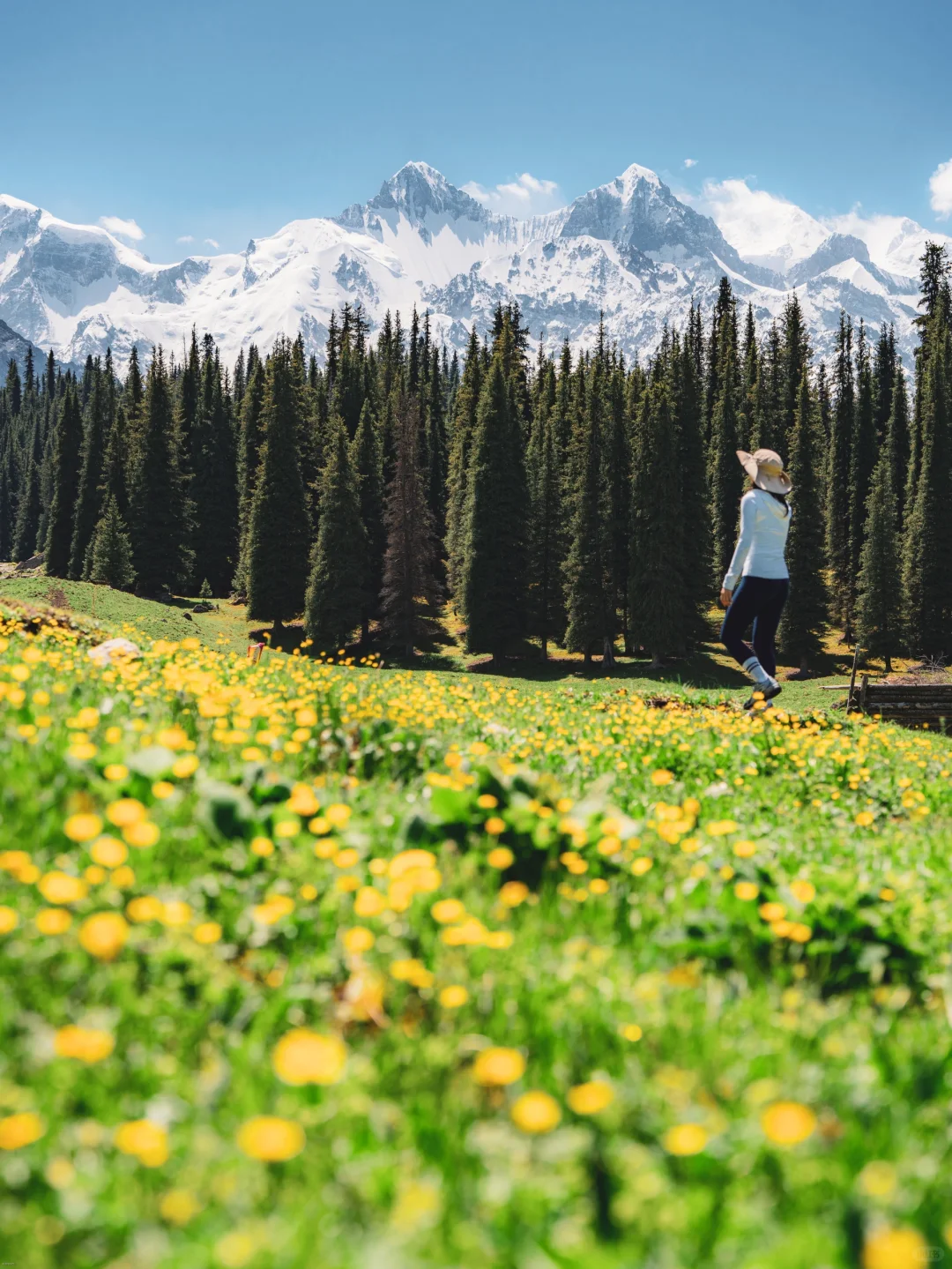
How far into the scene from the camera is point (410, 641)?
174 feet

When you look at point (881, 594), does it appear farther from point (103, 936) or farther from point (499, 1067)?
point (103, 936)

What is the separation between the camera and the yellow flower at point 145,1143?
5.83 ft

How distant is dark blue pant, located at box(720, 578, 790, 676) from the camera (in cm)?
1134

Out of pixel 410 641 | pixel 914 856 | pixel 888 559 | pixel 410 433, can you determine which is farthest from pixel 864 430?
pixel 914 856

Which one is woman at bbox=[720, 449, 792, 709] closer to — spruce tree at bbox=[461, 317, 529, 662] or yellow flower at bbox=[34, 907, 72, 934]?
yellow flower at bbox=[34, 907, 72, 934]

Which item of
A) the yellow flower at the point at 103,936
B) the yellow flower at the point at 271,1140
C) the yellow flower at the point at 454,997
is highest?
the yellow flower at the point at 103,936

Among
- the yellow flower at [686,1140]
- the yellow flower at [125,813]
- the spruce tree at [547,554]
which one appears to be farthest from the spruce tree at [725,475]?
the yellow flower at [686,1140]

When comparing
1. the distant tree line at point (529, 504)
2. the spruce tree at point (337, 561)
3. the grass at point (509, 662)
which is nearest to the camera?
the grass at point (509, 662)

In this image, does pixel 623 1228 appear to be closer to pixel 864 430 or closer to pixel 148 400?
pixel 148 400

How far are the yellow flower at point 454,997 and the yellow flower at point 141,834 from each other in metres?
1.24

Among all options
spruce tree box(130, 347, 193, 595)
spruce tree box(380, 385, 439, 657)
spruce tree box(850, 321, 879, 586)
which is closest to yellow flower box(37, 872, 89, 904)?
spruce tree box(380, 385, 439, 657)

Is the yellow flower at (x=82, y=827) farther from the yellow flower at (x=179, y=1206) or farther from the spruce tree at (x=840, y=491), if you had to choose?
the spruce tree at (x=840, y=491)

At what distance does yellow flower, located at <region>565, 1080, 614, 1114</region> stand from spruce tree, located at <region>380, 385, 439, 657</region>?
166 ft

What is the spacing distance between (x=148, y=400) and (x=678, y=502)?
43.0m
